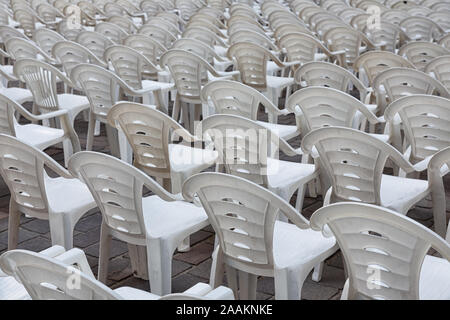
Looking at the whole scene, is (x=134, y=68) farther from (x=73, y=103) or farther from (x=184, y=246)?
(x=184, y=246)

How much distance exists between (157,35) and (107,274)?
4.77 metres

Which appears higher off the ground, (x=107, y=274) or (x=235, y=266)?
(x=235, y=266)

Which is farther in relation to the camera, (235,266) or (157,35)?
(157,35)

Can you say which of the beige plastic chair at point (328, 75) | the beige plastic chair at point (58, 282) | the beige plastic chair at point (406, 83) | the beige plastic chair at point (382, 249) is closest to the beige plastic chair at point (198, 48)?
the beige plastic chair at point (328, 75)

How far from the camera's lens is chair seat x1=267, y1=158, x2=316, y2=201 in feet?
13.5

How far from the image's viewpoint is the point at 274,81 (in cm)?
703

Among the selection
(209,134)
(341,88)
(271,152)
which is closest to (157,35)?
(341,88)

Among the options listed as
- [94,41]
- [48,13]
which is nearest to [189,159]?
[94,41]

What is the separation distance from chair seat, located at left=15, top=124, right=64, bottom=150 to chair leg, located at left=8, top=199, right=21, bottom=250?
2.97ft

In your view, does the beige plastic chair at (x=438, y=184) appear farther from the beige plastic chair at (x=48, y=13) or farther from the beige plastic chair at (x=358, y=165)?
the beige plastic chair at (x=48, y=13)

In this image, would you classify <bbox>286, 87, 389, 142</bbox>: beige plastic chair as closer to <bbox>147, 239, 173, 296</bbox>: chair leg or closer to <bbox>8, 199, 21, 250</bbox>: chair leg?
<bbox>147, 239, 173, 296</bbox>: chair leg

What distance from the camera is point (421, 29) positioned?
343 inches

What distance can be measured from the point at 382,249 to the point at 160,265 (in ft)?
4.07
